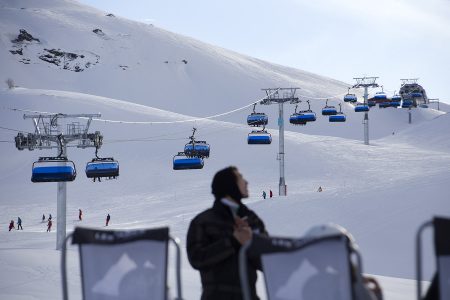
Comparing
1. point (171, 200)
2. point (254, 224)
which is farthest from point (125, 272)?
point (171, 200)

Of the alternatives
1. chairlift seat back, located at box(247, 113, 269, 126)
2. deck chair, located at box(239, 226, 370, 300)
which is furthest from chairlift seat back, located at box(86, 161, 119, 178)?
deck chair, located at box(239, 226, 370, 300)

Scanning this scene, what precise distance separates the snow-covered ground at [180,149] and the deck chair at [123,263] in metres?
4.88

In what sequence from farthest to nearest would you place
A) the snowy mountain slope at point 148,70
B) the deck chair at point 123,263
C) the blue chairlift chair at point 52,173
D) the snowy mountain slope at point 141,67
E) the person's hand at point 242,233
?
1. the snowy mountain slope at point 141,67
2. the snowy mountain slope at point 148,70
3. the blue chairlift chair at point 52,173
4. the person's hand at point 242,233
5. the deck chair at point 123,263

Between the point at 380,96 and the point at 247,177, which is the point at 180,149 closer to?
the point at 247,177

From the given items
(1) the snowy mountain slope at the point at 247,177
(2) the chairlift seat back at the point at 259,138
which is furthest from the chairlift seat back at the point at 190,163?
(2) the chairlift seat back at the point at 259,138

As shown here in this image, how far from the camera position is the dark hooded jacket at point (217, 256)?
3.99 m

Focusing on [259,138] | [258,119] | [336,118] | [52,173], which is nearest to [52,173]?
[52,173]

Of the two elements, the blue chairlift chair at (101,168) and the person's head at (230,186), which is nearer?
the person's head at (230,186)

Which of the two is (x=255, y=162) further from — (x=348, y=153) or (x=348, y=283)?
(x=348, y=283)

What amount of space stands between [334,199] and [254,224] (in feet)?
59.6

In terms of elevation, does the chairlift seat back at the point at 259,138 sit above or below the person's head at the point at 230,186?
above

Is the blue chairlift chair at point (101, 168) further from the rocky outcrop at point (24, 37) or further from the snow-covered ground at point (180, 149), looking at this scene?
the rocky outcrop at point (24, 37)

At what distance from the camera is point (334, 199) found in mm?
21953

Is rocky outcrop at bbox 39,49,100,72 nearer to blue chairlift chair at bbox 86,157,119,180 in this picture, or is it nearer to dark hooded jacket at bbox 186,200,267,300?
blue chairlift chair at bbox 86,157,119,180
